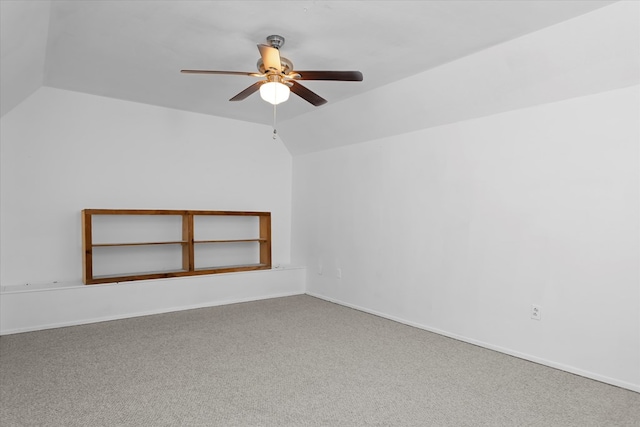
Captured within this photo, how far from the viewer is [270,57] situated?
2564mm

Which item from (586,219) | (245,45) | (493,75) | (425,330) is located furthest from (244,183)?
(586,219)

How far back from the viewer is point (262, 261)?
5418 mm

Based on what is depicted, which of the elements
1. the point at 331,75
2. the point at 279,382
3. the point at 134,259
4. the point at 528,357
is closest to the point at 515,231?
the point at 528,357

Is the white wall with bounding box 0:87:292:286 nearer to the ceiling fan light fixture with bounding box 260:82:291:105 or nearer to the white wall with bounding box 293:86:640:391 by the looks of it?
the white wall with bounding box 293:86:640:391

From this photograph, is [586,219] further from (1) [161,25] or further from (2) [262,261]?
(2) [262,261]

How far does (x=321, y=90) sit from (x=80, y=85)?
8.06 feet

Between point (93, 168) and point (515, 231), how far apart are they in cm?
431

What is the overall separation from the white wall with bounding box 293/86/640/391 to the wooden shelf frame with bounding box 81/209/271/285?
122 centimetres

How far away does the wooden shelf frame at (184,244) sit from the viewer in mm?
3996

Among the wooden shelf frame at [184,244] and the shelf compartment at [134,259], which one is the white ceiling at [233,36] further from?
the shelf compartment at [134,259]

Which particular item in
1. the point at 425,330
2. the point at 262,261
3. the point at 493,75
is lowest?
the point at 425,330

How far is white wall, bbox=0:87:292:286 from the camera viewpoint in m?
3.95

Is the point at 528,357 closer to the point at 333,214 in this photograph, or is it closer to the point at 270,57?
the point at 333,214

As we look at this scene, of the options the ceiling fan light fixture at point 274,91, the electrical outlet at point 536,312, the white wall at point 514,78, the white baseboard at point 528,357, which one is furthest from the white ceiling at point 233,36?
the white baseboard at point 528,357
